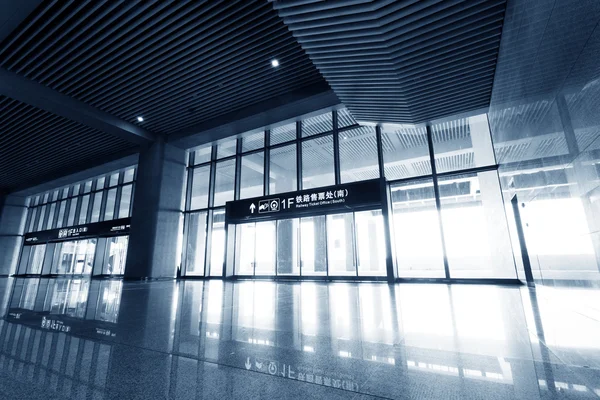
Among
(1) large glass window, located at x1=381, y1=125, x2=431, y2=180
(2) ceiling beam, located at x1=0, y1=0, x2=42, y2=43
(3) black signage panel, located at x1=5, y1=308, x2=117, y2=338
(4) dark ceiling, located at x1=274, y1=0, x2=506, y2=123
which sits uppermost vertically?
(2) ceiling beam, located at x1=0, y1=0, x2=42, y2=43

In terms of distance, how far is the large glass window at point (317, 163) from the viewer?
10.3 meters

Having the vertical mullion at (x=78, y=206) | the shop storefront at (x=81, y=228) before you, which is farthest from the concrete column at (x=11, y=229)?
the vertical mullion at (x=78, y=206)

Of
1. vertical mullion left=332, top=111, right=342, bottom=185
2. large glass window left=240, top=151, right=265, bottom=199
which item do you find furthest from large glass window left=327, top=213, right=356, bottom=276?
large glass window left=240, top=151, right=265, bottom=199

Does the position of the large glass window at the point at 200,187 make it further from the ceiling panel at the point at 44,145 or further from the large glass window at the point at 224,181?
the ceiling panel at the point at 44,145

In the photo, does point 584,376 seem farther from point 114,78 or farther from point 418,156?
point 114,78

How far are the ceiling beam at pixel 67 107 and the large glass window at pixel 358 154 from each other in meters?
8.37

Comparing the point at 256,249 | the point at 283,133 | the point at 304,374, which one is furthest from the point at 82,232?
the point at 304,374

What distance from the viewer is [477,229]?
8.02m

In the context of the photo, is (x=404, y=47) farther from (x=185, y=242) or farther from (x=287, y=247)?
(x=185, y=242)

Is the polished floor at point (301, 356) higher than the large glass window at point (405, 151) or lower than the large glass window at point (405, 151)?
lower

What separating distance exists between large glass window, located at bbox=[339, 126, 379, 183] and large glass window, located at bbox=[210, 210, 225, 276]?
5.70m

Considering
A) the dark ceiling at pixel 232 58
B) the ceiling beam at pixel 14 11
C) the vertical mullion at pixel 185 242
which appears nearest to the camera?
the dark ceiling at pixel 232 58

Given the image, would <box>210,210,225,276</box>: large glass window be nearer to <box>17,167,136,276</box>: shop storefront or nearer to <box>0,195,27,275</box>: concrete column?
<box>17,167,136,276</box>: shop storefront

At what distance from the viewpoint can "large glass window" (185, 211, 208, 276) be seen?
1230cm
